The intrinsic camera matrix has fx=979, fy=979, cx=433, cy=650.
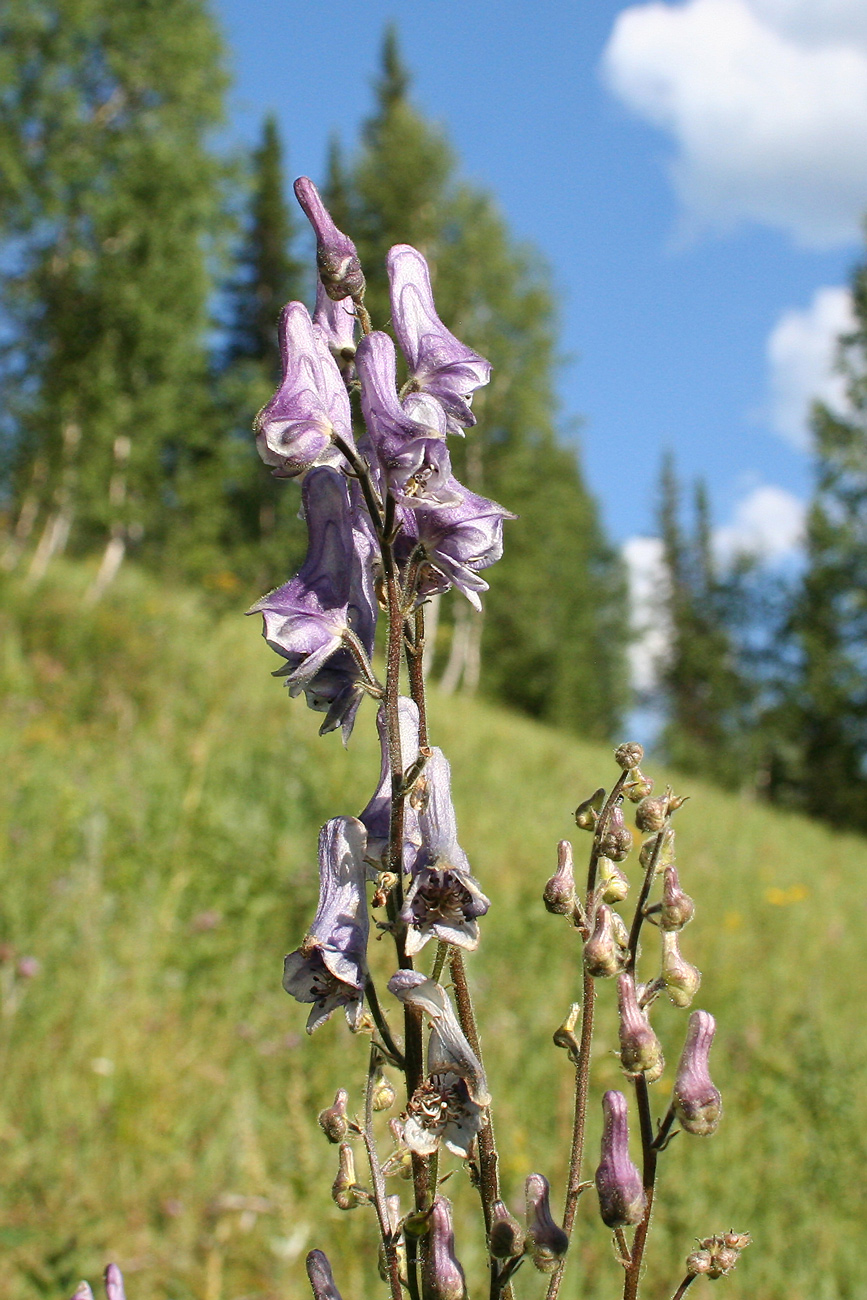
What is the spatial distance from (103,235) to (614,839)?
62.7 ft

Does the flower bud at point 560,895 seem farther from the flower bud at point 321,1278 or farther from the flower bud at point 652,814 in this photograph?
the flower bud at point 321,1278

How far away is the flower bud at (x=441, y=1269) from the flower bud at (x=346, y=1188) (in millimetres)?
86

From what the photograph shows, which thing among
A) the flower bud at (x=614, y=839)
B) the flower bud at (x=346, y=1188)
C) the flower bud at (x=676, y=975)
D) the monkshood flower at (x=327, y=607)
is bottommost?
the flower bud at (x=346, y=1188)

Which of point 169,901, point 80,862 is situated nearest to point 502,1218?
point 169,901

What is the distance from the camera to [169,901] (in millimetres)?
4172

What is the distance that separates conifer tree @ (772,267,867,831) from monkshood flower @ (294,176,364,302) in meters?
23.9

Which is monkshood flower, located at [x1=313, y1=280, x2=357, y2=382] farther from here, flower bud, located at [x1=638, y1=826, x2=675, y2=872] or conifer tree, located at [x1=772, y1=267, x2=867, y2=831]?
conifer tree, located at [x1=772, y1=267, x2=867, y2=831]

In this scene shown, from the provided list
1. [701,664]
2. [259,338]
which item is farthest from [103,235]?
[701,664]

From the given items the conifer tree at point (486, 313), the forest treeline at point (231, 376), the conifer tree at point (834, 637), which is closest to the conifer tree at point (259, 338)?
the forest treeline at point (231, 376)

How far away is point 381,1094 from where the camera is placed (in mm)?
898

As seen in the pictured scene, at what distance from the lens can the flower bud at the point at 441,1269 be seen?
31.3 inches

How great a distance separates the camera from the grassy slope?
2854 millimetres

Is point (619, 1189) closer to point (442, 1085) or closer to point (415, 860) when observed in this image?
point (442, 1085)

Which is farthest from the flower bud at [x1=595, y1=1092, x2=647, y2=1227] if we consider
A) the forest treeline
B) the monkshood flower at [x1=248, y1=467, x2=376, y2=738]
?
the forest treeline
